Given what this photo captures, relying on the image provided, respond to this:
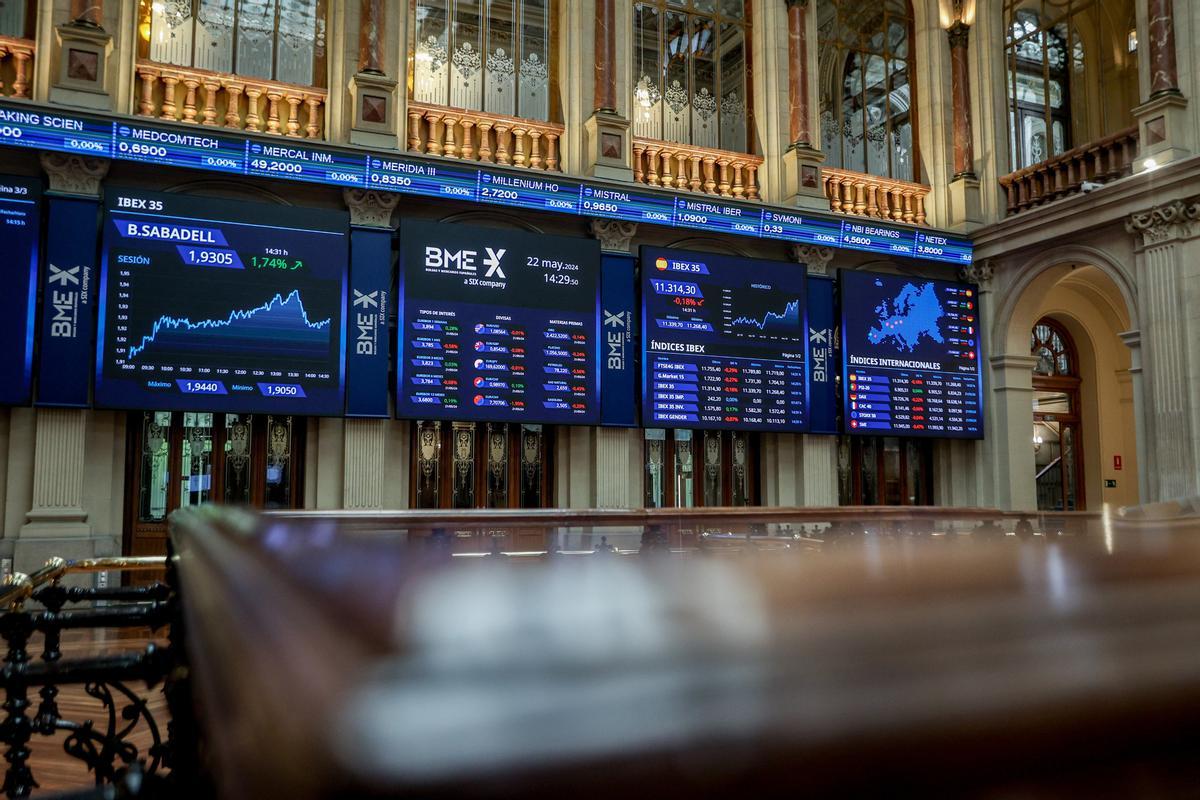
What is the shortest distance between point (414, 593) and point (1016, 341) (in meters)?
10.6

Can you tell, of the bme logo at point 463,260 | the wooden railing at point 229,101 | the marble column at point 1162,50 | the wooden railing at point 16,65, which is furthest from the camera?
the marble column at point 1162,50

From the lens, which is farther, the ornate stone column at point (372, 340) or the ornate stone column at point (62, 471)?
the ornate stone column at point (372, 340)

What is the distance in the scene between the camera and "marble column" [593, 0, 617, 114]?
8477mm

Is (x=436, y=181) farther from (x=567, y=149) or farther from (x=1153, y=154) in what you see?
(x=1153, y=154)

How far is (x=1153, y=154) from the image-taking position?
802 centimetres

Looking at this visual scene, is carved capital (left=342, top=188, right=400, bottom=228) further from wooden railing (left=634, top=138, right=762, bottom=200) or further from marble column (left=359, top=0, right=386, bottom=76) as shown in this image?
wooden railing (left=634, top=138, right=762, bottom=200)

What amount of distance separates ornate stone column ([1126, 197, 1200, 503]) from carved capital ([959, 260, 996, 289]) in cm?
172

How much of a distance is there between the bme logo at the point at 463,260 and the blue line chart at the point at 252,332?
41.8 inches

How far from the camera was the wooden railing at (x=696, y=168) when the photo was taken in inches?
344

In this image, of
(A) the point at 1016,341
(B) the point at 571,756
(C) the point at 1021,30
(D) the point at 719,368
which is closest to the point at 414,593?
(B) the point at 571,756

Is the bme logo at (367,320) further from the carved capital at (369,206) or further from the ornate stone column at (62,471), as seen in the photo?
the ornate stone column at (62,471)

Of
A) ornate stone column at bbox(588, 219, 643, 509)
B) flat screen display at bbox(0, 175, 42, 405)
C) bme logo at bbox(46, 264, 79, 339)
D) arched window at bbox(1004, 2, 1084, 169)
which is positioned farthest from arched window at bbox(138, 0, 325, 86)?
arched window at bbox(1004, 2, 1084, 169)

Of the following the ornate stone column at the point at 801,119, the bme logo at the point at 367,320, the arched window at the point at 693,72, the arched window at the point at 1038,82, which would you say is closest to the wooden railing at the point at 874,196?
the ornate stone column at the point at 801,119

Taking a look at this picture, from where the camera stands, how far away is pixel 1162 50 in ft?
26.6
